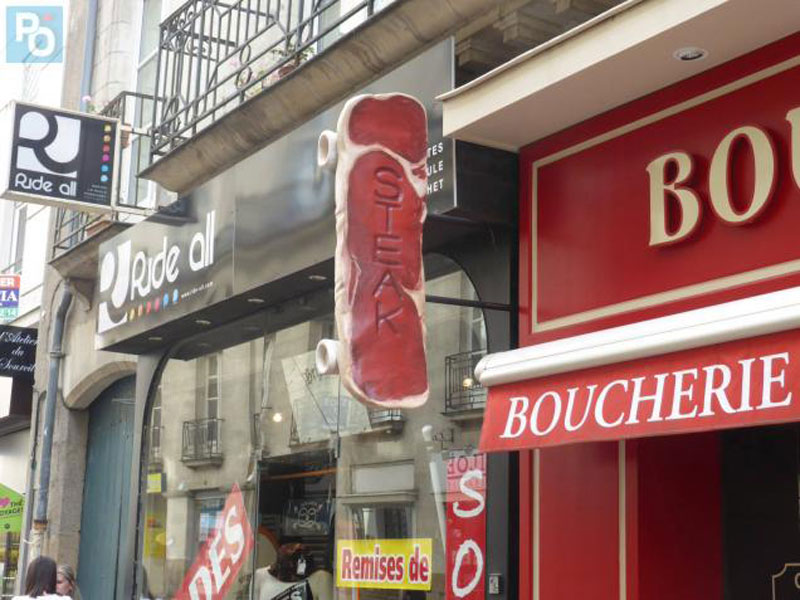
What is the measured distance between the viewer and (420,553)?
24.9ft

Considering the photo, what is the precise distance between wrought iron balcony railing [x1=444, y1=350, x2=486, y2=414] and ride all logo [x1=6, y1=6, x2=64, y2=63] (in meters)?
10.6

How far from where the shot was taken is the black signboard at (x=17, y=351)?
51.1ft

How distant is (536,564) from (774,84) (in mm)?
2760

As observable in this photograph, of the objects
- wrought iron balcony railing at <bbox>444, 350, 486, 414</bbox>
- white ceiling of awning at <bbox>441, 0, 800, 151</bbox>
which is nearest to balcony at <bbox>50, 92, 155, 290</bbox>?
wrought iron balcony railing at <bbox>444, 350, 486, 414</bbox>

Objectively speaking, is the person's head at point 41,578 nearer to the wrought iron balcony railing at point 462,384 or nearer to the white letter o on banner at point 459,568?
the white letter o on banner at point 459,568

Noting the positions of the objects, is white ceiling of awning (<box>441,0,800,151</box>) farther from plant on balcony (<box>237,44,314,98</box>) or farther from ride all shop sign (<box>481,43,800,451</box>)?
plant on balcony (<box>237,44,314,98</box>)

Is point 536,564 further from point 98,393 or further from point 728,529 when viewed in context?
point 98,393

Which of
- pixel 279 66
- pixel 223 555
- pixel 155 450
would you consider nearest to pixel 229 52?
pixel 279 66

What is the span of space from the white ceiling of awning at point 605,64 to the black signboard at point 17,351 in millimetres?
10149

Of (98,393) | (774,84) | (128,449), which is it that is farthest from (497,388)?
(98,393)

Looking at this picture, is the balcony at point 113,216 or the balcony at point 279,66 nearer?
the balcony at point 279,66

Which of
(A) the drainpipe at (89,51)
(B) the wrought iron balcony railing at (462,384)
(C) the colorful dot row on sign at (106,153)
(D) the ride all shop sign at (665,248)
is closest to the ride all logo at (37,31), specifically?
(A) the drainpipe at (89,51)

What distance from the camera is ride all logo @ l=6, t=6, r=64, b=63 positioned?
16.2m

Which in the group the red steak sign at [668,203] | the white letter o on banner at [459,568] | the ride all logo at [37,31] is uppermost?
the ride all logo at [37,31]
